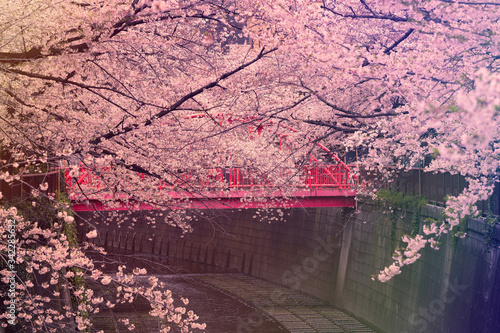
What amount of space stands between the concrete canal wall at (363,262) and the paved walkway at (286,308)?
0.56 meters

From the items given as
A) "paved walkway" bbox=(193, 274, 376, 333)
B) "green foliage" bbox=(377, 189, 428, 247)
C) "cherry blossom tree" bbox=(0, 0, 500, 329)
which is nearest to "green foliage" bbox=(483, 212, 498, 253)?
"cherry blossom tree" bbox=(0, 0, 500, 329)

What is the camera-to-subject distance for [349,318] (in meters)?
23.8

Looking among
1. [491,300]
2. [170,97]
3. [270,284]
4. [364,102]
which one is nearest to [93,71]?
[170,97]

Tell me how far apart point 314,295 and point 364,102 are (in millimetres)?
13962

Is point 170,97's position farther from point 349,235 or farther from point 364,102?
point 349,235

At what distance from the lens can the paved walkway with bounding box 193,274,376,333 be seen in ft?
75.3

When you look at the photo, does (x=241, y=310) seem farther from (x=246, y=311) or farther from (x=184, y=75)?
(x=184, y=75)

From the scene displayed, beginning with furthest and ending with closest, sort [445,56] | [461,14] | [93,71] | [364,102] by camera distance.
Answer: [364,102] < [93,71] < [445,56] < [461,14]

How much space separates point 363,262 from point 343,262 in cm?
188

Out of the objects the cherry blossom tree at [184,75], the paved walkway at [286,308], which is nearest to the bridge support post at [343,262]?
the paved walkway at [286,308]

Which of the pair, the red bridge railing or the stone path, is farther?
the stone path

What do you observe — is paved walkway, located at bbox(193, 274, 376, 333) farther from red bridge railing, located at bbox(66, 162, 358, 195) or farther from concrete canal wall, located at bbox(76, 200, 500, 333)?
red bridge railing, located at bbox(66, 162, 358, 195)

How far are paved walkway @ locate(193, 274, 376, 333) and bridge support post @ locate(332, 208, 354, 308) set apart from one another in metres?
0.56

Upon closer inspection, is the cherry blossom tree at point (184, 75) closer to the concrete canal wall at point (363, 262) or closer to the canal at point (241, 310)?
the concrete canal wall at point (363, 262)
